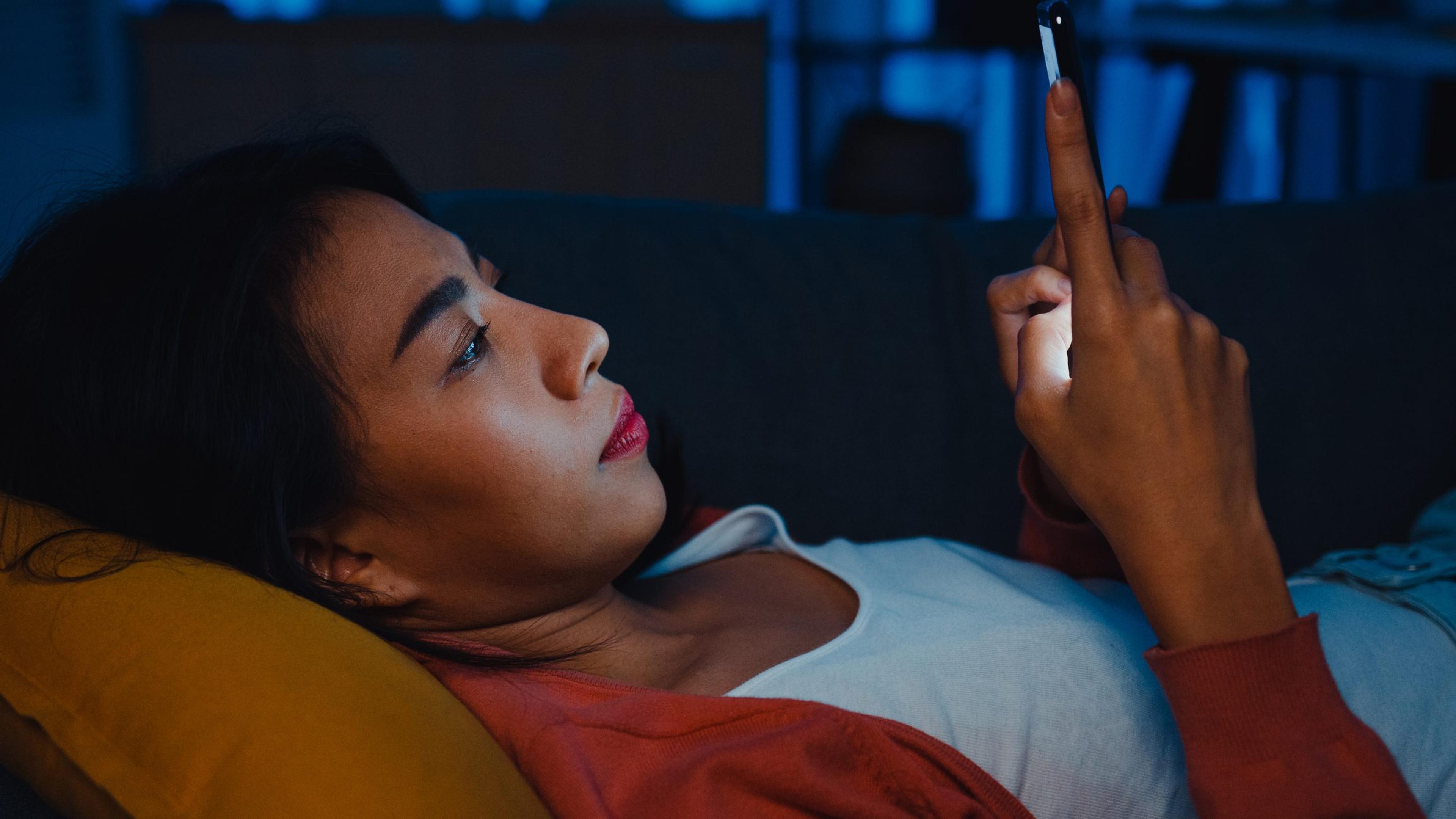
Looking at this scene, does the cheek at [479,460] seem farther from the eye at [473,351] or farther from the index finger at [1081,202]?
the index finger at [1081,202]

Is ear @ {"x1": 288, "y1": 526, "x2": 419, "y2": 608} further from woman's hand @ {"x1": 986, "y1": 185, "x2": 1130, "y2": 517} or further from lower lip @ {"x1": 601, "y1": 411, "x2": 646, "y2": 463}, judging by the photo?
woman's hand @ {"x1": 986, "y1": 185, "x2": 1130, "y2": 517}

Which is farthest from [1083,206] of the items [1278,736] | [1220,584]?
[1278,736]

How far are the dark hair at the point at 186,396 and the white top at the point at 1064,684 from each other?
0.30 m

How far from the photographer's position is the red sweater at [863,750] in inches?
27.4

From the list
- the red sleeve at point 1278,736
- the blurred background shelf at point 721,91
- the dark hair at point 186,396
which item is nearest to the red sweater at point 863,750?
the red sleeve at point 1278,736

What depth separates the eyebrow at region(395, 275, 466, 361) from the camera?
809mm

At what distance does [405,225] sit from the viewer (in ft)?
2.88

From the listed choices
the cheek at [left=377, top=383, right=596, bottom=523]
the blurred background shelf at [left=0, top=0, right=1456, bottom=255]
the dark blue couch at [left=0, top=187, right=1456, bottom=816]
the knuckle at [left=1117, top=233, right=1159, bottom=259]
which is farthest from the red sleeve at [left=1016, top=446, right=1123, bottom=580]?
the blurred background shelf at [left=0, top=0, right=1456, bottom=255]

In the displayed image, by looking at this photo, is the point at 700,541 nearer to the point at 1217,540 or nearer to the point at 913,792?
the point at 913,792

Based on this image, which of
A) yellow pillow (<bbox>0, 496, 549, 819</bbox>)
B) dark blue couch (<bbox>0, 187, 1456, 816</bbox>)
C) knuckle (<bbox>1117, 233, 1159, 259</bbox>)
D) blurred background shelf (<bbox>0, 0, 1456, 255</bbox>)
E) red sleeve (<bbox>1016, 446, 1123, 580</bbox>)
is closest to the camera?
yellow pillow (<bbox>0, 496, 549, 819</bbox>)

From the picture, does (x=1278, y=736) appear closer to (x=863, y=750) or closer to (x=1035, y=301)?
(x=863, y=750)

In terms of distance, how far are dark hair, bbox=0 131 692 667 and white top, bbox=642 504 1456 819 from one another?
0.98 feet

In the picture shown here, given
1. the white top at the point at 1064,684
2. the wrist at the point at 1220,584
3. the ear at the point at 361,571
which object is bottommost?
the white top at the point at 1064,684

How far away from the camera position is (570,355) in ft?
2.80
